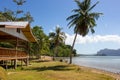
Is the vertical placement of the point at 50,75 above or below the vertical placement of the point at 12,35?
below

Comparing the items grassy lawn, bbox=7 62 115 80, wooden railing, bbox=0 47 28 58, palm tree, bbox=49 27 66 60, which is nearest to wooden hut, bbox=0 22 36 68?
wooden railing, bbox=0 47 28 58

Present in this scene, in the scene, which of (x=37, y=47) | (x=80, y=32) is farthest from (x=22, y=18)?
(x=80, y=32)

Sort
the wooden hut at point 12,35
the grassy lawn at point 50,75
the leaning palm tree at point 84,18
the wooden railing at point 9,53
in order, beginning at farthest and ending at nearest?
1. the leaning palm tree at point 84,18
2. the wooden hut at point 12,35
3. the wooden railing at point 9,53
4. the grassy lawn at point 50,75

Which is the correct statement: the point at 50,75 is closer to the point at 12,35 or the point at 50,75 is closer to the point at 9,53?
the point at 9,53

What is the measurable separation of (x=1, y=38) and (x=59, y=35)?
35936 mm

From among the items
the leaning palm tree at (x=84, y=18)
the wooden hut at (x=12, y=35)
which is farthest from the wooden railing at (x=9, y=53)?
the leaning palm tree at (x=84, y=18)

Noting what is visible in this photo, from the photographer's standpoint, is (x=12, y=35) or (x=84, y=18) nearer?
(x=12, y=35)

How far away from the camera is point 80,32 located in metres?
37.2

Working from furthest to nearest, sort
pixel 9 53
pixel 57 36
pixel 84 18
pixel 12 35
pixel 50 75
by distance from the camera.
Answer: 1. pixel 57 36
2. pixel 84 18
3. pixel 12 35
4. pixel 9 53
5. pixel 50 75

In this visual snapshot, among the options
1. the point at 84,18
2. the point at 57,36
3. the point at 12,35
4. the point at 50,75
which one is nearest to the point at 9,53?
the point at 12,35

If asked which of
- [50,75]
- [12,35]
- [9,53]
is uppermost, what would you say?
[12,35]

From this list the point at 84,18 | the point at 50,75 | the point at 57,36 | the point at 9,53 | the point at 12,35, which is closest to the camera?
the point at 50,75

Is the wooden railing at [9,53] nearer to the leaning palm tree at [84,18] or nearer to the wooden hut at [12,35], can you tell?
the wooden hut at [12,35]

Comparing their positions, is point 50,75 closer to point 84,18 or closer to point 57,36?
point 84,18
